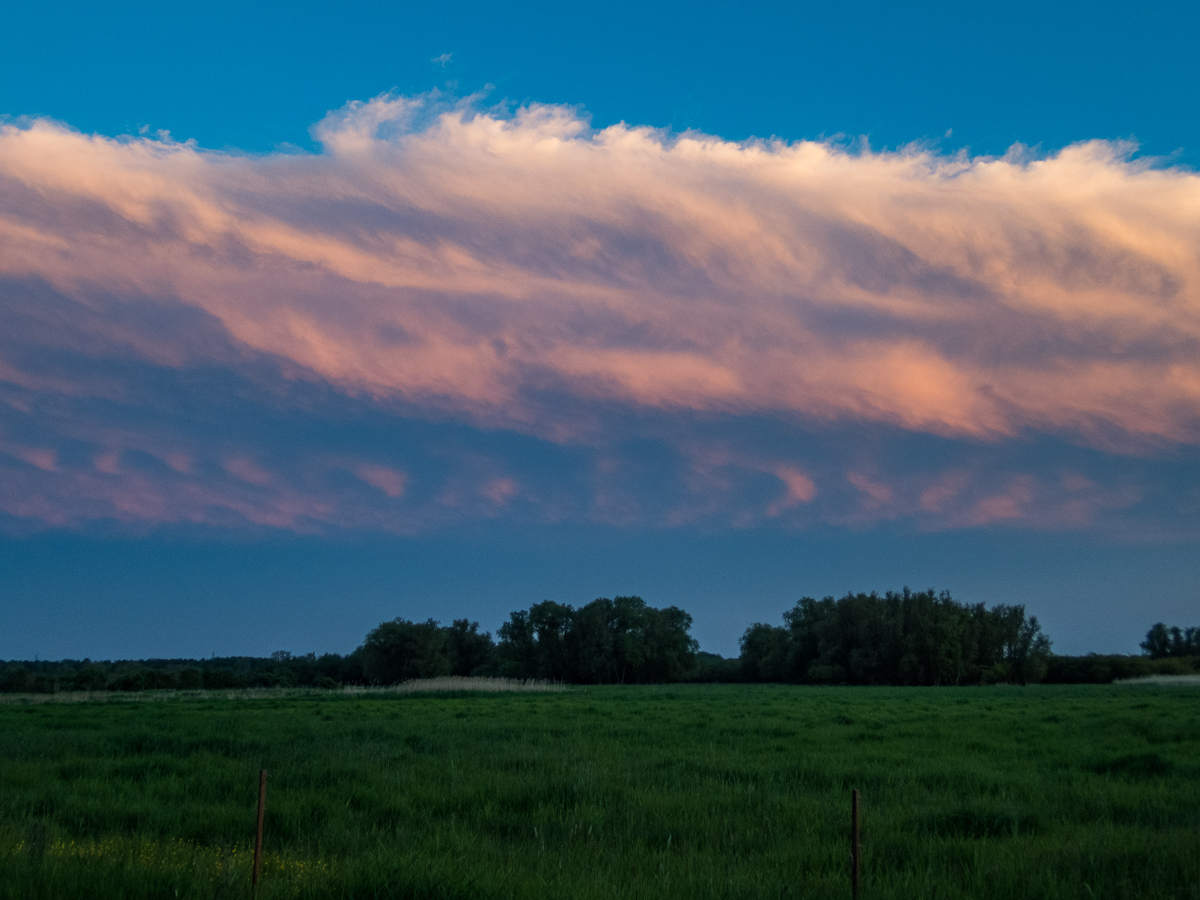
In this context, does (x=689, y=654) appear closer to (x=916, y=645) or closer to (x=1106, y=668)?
(x=916, y=645)

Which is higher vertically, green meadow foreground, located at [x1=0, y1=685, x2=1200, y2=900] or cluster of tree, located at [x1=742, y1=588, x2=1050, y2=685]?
green meadow foreground, located at [x1=0, y1=685, x2=1200, y2=900]

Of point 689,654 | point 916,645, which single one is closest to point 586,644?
point 689,654

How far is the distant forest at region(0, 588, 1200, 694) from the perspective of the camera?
86.7 m

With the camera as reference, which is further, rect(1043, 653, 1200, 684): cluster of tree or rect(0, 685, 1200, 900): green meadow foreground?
rect(1043, 653, 1200, 684): cluster of tree

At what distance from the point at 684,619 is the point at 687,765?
105 meters

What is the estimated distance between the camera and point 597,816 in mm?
8734

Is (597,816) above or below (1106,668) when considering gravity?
above

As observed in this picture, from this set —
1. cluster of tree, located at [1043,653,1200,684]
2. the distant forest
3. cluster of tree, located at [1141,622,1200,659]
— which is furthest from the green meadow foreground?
cluster of tree, located at [1141,622,1200,659]

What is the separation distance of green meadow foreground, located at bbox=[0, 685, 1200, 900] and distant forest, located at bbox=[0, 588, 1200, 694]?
59684 millimetres

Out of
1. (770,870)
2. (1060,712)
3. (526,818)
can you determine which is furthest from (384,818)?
(1060,712)

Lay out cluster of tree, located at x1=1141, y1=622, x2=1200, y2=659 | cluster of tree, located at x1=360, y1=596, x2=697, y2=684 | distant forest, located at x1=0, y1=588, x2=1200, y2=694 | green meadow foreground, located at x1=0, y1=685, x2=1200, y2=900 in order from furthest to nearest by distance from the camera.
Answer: cluster of tree, located at x1=1141, y1=622, x2=1200, y2=659 → cluster of tree, located at x1=360, y1=596, x2=697, y2=684 → distant forest, located at x1=0, y1=588, x2=1200, y2=694 → green meadow foreground, located at x1=0, y1=685, x2=1200, y2=900

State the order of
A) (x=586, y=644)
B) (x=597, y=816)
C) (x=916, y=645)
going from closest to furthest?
(x=597, y=816) → (x=916, y=645) → (x=586, y=644)

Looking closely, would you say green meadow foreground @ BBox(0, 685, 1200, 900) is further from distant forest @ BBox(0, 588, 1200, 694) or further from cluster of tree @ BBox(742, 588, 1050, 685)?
cluster of tree @ BBox(742, 588, 1050, 685)

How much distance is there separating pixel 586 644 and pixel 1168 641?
3969 inches
